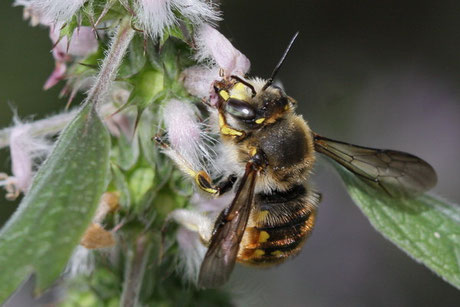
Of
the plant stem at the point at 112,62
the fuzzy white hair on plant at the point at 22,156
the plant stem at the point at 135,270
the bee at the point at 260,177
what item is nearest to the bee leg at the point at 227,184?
the bee at the point at 260,177

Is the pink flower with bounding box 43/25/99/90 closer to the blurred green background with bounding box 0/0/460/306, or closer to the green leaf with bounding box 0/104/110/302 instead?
the green leaf with bounding box 0/104/110/302

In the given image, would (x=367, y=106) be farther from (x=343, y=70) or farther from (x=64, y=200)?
(x=64, y=200)

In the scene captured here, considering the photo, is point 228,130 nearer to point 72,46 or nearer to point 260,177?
point 260,177

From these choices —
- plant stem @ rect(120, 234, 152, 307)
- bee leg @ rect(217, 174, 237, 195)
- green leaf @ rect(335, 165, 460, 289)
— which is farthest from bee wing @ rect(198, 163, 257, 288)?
green leaf @ rect(335, 165, 460, 289)

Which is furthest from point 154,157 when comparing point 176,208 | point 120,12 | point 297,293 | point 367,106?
point 367,106

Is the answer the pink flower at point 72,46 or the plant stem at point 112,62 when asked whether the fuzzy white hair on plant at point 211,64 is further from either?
the pink flower at point 72,46
